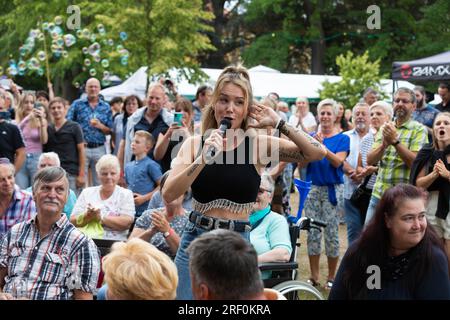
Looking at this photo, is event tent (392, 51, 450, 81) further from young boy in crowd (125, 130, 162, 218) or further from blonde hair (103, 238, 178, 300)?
blonde hair (103, 238, 178, 300)

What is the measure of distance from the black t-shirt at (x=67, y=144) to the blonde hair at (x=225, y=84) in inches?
195

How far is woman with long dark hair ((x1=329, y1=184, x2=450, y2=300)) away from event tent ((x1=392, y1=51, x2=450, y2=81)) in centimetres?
868

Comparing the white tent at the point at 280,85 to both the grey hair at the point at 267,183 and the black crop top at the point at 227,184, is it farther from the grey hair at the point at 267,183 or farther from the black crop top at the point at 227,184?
the black crop top at the point at 227,184

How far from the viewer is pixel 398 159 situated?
20.5 feet

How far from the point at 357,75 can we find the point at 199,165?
17.1 metres

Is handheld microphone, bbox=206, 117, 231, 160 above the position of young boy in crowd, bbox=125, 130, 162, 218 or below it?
above

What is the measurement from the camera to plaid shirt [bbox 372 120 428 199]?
6.15m

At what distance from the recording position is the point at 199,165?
336cm

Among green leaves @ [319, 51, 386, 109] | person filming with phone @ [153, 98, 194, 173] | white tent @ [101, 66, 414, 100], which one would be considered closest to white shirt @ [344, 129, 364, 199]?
person filming with phone @ [153, 98, 194, 173]

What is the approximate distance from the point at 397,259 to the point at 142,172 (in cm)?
395

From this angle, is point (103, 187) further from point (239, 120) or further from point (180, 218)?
point (239, 120)

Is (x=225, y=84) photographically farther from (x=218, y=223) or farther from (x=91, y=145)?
(x=91, y=145)

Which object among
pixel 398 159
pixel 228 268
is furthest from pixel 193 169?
pixel 398 159
